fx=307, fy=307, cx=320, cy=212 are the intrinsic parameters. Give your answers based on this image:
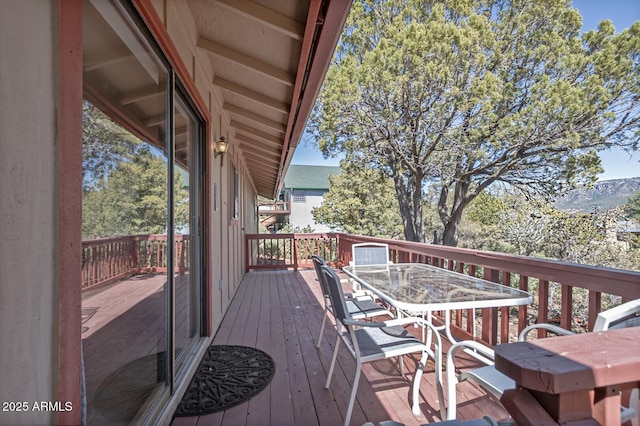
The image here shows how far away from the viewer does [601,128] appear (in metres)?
7.31

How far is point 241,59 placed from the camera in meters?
2.49

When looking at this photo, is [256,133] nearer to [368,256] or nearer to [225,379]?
[368,256]

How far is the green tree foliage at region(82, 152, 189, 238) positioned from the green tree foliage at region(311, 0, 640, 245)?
7355 millimetres

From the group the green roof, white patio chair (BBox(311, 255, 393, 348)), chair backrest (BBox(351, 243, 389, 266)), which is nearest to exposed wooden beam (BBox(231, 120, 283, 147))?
chair backrest (BBox(351, 243, 389, 266))

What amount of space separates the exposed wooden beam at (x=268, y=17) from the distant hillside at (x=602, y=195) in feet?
28.3

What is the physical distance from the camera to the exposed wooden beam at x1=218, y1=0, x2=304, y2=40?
5.99 feet

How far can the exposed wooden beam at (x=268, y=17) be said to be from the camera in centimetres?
183

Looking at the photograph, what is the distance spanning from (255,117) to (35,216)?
340cm

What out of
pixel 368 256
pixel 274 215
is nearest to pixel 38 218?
pixel 368 256

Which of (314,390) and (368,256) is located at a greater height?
(368,256)

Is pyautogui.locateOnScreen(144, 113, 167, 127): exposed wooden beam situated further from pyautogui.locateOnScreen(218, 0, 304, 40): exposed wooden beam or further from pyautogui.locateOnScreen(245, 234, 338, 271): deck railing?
pyautogui.locateOnScreen(245, 234, 338, 271): deck railing

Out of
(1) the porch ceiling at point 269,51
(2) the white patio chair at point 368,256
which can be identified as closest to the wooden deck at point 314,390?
(2) the white patio chair at point 368,256

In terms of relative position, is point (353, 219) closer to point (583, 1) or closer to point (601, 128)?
point (601, 128)

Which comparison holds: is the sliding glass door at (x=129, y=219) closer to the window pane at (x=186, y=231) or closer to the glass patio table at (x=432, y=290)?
the window pane at (x=186, y=231)
